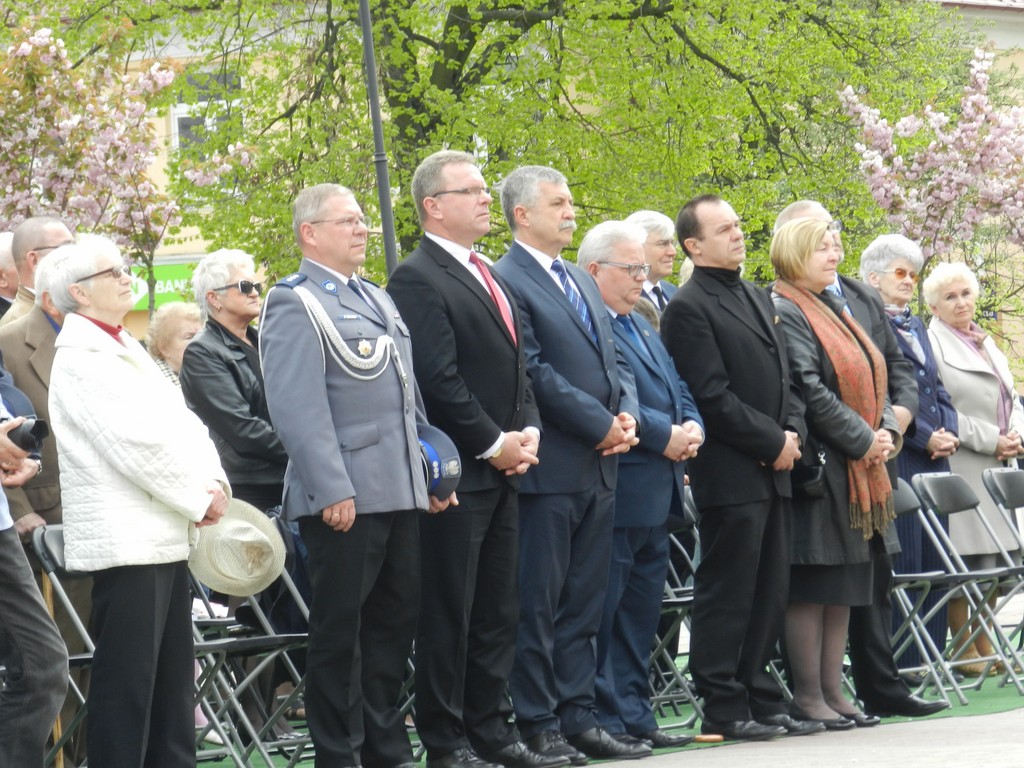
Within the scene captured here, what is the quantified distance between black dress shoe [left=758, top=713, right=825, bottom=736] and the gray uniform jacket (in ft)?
7.07

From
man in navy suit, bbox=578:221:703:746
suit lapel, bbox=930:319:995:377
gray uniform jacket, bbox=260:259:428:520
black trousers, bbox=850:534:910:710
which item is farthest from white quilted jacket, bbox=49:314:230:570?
suit lapel, bbox=930:319:995:377

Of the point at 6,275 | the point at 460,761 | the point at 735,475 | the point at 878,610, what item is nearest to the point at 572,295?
the point at 735,475

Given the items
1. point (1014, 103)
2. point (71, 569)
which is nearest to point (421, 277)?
point (71, 569)

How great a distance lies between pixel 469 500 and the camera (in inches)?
274

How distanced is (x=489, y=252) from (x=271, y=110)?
2.94 meters

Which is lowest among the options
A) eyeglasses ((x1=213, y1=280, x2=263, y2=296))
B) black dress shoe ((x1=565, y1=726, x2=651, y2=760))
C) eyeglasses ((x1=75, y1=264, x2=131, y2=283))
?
black dress shoe ((x1=565, y1=726, x2=651, y2=760))

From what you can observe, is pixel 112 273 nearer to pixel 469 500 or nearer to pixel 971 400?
pixel 469 500

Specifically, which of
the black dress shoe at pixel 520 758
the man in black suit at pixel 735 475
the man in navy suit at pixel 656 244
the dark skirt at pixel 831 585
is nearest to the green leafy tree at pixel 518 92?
the man in navy suit at pixel 656 244

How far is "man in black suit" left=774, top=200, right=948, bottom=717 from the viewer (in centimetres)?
845

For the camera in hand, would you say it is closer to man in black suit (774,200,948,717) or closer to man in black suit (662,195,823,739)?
man in black suit (662,195,823,739)

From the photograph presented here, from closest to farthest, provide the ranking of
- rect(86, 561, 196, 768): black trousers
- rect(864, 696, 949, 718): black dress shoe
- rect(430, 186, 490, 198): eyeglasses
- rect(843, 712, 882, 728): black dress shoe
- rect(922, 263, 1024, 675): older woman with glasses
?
rect(86, 561, 196, 768): black trousers
rect(430, 186, 490, 198): eyeglasses
rect(843, 712, 882, 728): black dress shoe
rect(864, 696, 949, 718): black dress shoe
rect(922, 263, 1024, 675): older woman with glasses

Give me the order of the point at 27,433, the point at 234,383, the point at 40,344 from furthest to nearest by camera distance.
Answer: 1. the point at 234,383
2. the point at 40,344
3. the point at 27,433

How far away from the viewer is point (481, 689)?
7016mm

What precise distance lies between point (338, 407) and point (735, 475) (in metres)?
2.01
